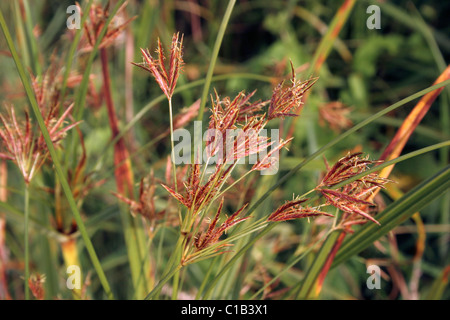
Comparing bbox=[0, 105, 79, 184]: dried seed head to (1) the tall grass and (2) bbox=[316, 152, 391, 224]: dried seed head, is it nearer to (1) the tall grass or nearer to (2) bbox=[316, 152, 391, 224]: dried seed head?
(1) the tall grass

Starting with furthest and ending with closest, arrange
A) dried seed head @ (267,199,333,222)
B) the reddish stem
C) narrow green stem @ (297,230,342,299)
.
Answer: the reddish stem < narrow green stem @ (297,230,342,299) < dried seed head @ (267,199,333,222)

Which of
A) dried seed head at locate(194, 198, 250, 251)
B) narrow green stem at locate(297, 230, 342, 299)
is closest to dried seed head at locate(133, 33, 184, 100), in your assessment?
dried seed head at locate(194, 198, 250, 251)

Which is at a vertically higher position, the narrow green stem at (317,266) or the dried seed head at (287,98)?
the dried seed head at (287,98)

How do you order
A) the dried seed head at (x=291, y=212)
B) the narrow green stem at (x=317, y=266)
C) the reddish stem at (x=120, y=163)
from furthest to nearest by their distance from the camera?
the reddish stem at (x=120, y=163) < the narrow green stem at (x=317, y=266) < the dried seed head at (x=291, y=212)

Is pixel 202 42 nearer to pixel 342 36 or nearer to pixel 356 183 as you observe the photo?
pixel 342 36

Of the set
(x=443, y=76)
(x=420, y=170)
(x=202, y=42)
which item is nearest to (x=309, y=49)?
(x=202, y=42)

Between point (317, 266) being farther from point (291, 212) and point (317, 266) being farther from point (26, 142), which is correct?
point (26, 142)

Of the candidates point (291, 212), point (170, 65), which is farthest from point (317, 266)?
point (170, 65)

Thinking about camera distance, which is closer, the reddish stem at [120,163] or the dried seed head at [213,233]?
the dried seed head at [213,233]

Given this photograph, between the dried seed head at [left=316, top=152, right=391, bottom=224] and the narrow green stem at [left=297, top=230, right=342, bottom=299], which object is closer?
the dried seed head at [left=316, top=152, right=391, bottom=224]

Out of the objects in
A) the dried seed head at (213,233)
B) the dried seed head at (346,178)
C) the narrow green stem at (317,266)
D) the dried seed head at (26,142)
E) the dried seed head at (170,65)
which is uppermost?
the dried seed head at (170,65)

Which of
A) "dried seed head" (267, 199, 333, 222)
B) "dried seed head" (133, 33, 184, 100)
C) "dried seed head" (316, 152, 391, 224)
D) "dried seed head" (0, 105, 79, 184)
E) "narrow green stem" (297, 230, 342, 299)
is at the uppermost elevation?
"dried seed head" (133, 33, 184, 100)

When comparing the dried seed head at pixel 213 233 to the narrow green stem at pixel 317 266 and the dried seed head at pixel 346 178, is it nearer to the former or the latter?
the dried seed head at pixel 346 178

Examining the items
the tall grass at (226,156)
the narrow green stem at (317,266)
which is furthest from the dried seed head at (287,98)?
the narrow green stem at (317,266)
